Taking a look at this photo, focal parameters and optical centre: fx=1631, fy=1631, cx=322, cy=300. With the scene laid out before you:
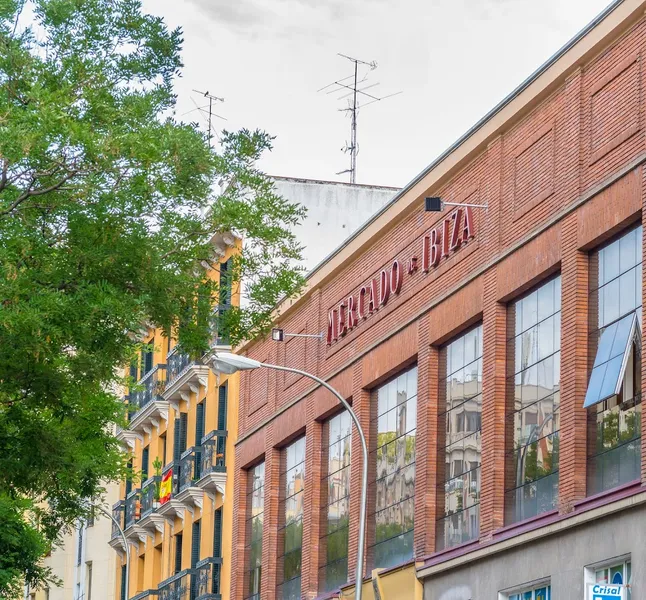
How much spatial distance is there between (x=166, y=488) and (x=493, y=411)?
2569 cm

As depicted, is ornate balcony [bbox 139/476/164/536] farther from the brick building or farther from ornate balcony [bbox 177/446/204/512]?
the brick building

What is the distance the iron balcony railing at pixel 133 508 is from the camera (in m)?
58.4

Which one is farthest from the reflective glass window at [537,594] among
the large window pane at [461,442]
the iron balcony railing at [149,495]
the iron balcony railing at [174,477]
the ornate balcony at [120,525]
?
the ornate balcony at [120,525]

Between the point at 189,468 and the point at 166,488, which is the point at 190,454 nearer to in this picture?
the point at 189,468

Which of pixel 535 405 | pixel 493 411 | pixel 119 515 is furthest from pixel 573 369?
pixel 119 515

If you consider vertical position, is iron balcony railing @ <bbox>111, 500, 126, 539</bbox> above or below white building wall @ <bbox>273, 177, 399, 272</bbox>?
below

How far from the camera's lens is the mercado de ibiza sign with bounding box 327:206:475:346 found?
32125mm

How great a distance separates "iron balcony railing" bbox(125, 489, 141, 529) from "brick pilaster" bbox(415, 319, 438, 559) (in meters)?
25.7

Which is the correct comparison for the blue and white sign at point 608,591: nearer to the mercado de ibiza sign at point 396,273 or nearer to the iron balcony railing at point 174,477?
the mercado de ibiza sign at point 396,273

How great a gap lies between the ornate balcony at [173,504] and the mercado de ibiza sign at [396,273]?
1420 centimetres

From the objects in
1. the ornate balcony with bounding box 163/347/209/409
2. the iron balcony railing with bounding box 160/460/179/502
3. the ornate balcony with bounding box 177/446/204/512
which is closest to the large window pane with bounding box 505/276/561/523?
the ornate balcony with bounding box 163/347/209/409

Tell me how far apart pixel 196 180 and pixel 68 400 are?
478 cm

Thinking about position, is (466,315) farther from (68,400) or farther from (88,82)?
(88,82)

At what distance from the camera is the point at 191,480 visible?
50.6 meters
